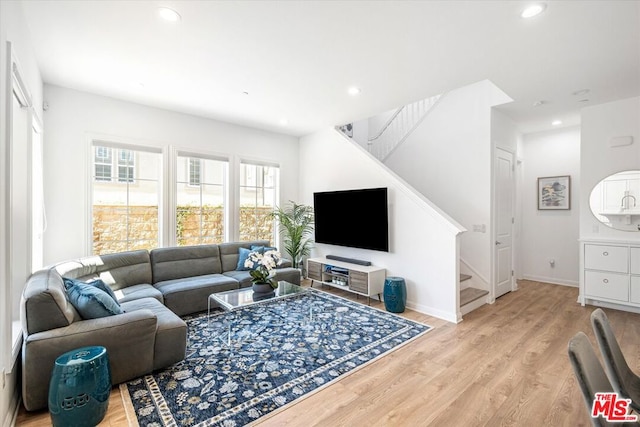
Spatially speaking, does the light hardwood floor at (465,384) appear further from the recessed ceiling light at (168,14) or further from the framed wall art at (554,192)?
the recessed ceiling light at (168,14)

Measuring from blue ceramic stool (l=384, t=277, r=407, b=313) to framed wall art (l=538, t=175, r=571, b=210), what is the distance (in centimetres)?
362

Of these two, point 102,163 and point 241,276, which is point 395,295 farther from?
point 102,163

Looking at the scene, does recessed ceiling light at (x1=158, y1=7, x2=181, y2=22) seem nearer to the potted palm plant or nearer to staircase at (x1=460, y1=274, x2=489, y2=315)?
the potted palm plant

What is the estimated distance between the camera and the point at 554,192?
18.0 ft

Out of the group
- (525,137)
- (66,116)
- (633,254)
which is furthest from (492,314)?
(66,116)

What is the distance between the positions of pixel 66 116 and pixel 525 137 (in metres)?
7.46

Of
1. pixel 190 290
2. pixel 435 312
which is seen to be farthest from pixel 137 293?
pixel 435 312

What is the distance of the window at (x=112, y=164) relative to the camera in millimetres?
4012

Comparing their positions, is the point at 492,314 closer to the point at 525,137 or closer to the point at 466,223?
the point at 466,223

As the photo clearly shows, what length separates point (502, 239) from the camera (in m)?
4.77

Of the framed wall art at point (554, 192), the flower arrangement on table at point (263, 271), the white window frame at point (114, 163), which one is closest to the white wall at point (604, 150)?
the framed wall art at point (554, 192)

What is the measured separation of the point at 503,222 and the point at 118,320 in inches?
203

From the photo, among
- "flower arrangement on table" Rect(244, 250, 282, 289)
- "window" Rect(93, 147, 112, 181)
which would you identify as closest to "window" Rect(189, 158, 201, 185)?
"window" Rect(93, 147, 112, 181)

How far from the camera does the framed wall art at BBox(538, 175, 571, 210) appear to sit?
5.35 metres
